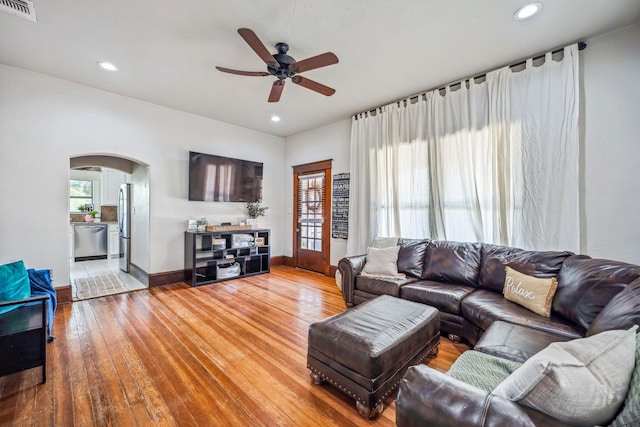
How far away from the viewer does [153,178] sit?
4.58m

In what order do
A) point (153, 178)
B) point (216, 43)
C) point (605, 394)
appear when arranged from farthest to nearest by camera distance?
point (153, 178), point (216, 43), point (605, 394)

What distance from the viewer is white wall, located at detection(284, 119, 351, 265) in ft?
17.3

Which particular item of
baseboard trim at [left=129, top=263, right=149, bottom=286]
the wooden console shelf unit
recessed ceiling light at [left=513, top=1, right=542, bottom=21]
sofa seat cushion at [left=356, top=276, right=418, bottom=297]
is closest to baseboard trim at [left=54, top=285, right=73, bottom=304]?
baseboard trim at [left=129, top=263, right=149, bottom=286]

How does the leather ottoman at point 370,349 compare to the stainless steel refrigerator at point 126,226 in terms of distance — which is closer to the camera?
the leather ottoman at point 370,349

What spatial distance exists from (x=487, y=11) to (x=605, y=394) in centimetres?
286

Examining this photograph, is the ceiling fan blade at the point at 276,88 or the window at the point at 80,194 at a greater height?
the ceiling fan blade at the point at 276,88

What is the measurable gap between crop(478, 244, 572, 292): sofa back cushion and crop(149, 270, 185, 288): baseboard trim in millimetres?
4762

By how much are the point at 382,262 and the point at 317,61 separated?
2540 mm

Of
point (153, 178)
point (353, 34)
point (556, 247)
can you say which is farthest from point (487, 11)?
point (153, 178)

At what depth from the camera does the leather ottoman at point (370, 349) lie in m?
1.72

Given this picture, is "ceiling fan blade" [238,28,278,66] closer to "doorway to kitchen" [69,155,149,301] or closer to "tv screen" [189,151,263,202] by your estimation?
"tv screen" [189,151,263,202]

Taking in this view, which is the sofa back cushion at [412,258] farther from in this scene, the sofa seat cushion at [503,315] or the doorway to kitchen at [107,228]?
the doorway to kitchen at [107,228]

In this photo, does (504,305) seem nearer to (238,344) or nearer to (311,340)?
(311,340)

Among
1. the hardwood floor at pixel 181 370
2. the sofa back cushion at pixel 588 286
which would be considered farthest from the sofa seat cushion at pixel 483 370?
the sofa back cushion at pixel 588 286
